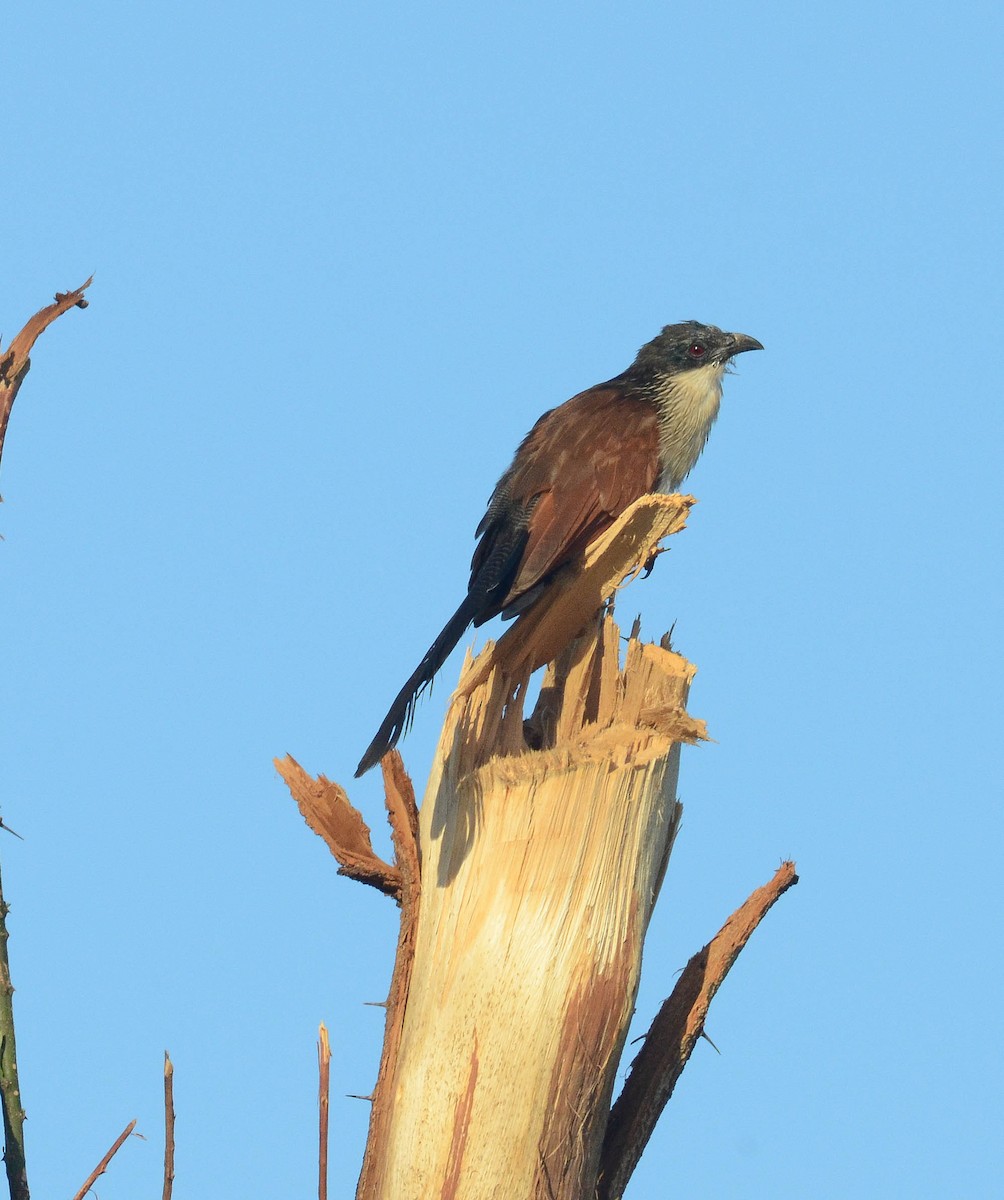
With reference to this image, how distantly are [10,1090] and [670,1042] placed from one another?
238cm

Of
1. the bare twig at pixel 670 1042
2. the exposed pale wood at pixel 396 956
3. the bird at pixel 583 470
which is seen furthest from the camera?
the bird at pixel 583 470

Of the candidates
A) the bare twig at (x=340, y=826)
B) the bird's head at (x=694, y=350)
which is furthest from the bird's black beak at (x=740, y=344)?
the bare twig at (x=340, y=826)

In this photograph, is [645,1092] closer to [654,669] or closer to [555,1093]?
[555,1093]

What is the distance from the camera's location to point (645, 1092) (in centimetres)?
518

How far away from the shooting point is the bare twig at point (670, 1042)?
512cm

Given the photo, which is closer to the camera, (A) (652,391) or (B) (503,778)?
(B) (503,778)

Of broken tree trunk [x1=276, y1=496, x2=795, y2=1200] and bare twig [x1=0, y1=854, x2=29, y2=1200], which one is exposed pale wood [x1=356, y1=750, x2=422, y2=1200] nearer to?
broken tree trunk [x1=276, y1=496, x2=795, y2=1200]

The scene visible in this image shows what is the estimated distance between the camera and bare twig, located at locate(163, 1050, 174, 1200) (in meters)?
3.82

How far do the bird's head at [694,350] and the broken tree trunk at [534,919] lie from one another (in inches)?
104

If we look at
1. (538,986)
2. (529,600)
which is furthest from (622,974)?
(529,600)

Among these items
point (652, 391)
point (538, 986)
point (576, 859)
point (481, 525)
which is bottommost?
point (538, 986)

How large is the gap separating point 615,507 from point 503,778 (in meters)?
2.00

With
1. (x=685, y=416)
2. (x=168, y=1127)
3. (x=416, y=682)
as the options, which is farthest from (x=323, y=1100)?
(x=685, y=416)

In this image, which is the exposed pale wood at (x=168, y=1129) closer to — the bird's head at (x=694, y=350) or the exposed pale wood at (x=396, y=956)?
the exposed pale wood at (x=396, y=956)
